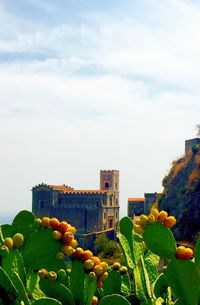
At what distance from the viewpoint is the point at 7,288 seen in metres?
2.24

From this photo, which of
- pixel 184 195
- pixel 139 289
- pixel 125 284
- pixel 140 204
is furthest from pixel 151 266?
pixel 140 204

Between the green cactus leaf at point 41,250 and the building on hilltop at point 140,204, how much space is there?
58317mm

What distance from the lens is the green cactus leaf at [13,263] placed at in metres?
2.35

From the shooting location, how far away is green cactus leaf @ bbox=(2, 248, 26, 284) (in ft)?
7.70

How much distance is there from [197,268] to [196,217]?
35.1 m

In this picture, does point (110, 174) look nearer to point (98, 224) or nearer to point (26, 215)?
point (98, 224)

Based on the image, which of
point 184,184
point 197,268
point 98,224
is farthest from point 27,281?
point 98,224

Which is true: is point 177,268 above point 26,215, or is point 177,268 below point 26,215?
below

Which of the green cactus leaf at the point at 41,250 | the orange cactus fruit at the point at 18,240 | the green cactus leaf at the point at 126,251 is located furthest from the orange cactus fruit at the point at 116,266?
the orange cactus fruit at the point at 18,240

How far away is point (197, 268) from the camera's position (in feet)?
7.64

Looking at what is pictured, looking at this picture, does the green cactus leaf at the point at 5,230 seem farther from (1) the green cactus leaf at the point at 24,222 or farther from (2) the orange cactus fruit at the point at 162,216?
(2) the orange cactus fruit at the point at 162,216

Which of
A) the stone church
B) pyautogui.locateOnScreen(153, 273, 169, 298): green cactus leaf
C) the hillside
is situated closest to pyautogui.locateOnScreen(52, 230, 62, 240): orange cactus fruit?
pyautogui.locateOnScreen(153, 273, 169, 298): green cactus leaf

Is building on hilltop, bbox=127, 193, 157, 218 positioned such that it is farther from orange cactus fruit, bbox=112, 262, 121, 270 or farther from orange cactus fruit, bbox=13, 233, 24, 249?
orange cactus fruit, bbox=13, 233, 24, 249

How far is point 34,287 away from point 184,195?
37277mm
